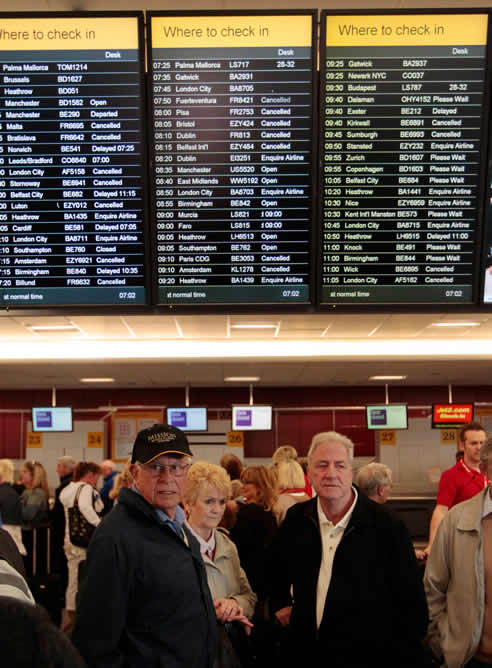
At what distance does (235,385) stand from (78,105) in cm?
979

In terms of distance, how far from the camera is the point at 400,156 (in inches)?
126

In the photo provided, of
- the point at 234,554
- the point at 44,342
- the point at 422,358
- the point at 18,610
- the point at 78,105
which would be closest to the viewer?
the point at 18,610

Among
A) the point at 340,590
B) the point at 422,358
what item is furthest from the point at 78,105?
the point at 422,358

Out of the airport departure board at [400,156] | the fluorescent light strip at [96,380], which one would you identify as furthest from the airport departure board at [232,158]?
the fluorescent light strip at [96,380]

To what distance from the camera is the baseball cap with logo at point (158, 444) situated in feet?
7.46

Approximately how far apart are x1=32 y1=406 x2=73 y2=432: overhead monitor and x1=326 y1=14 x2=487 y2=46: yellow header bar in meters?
8.43

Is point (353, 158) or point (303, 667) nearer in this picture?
point (303, 667)

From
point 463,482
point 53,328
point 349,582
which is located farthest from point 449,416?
point 349,582

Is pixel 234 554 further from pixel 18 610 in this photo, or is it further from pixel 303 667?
pixel 18 610

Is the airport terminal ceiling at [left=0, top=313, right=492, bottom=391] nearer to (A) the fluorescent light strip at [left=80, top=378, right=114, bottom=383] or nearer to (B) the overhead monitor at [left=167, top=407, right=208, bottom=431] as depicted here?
(A) the fluorescent light strip at [left=80, top=378, right=114, bottom=383]

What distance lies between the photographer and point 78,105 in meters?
3.16

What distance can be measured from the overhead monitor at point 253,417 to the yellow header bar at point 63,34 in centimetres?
821

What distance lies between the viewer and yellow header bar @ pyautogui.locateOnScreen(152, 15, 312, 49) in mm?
3088

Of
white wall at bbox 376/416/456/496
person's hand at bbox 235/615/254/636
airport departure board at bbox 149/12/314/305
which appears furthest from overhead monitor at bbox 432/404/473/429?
person's hand at bbox 235/615/254/636
